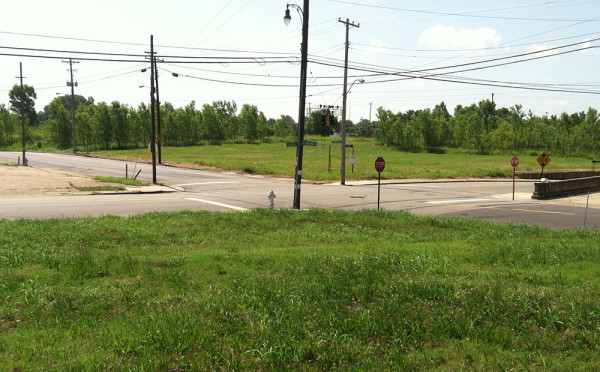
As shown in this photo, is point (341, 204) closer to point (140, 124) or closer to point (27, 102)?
point (140, 124)

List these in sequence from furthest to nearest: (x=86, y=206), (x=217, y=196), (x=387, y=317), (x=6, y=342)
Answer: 1. (x=217, y=196)
2. (x=86, y=206)
3. (x=387, y=317)
4. (x=6, y=342)

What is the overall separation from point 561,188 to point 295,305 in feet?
86.3

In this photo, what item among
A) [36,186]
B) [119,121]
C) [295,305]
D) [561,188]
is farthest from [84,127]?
[295,305]

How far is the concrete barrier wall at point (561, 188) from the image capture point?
24969mm

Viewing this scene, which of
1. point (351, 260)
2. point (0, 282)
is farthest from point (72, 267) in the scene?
point (351, 260)

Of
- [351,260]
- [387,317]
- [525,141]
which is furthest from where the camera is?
[525,141]

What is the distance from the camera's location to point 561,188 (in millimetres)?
26734

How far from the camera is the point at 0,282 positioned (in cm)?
644

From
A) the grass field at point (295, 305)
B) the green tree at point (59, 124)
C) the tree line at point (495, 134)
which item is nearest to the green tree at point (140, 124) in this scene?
the green tree at point (59, 124)

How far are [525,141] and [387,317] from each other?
95.8m

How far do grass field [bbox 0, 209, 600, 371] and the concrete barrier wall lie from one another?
1664 centimetres

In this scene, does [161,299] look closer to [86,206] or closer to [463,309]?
[463,309]

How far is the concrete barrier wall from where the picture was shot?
2497 cm

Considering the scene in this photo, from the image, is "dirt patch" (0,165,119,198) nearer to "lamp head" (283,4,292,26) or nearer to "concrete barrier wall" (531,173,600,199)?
"lamp head" (283,4,292,26)
